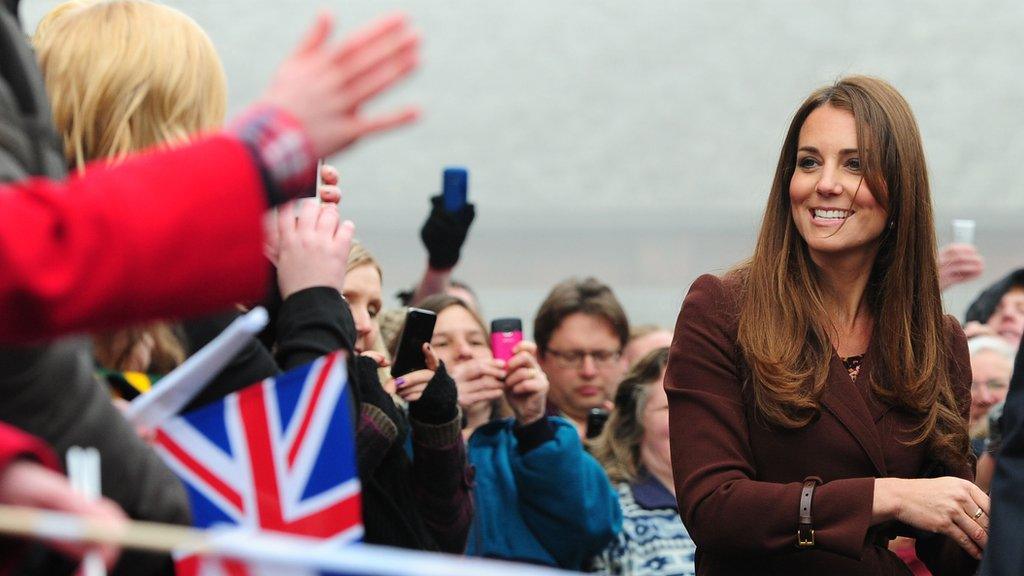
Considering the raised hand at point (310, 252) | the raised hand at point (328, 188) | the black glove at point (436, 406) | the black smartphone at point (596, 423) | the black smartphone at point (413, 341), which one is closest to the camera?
the raised hand at point (310, 252)

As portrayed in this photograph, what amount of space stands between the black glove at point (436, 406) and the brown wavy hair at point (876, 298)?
670 millimetres

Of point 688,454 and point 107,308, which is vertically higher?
point 107,308

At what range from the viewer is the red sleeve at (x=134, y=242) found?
1.31m

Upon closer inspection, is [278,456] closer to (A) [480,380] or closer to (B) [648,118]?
(A) [480,380]

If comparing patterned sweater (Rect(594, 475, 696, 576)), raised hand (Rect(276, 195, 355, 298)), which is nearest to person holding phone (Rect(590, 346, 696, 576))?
patterned sweater (Rect(594, 475, 696, 576))

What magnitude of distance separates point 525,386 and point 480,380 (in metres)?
0.15

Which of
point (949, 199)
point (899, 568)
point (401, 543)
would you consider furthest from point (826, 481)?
point (949, 199)

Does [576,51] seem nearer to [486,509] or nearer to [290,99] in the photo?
[486,509]

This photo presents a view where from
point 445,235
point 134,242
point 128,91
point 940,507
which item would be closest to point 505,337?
point 445,235

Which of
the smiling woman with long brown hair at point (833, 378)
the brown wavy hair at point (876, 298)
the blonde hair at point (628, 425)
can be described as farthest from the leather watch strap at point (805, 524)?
the blonde hair at point (628, 425)

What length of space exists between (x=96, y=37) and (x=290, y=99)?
2.05ft

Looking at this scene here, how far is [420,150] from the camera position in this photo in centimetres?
727

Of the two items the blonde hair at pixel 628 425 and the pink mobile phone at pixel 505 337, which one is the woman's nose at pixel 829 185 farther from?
the blonde hair at pixel 628 425

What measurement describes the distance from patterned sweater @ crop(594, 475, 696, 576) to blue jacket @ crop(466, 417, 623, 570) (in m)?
0.06
